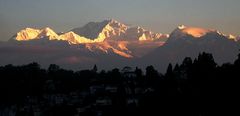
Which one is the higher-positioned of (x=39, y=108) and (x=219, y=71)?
(x=219, y=71)

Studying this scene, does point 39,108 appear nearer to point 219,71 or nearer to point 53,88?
point 53,88

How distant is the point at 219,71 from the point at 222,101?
639cm

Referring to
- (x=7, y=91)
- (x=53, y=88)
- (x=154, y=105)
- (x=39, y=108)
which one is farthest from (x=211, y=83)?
(x=53, y=88)

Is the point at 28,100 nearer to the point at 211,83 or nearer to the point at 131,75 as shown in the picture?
the point at 131,75

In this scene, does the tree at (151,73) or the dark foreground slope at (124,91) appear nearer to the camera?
the dark foreground slope at (124,91)

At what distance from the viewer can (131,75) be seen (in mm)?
158125

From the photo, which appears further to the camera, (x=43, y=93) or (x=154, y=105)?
(x=43, y=93)

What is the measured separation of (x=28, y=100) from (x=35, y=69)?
948 inches

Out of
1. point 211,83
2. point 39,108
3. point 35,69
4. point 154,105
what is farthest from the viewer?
point 35,69

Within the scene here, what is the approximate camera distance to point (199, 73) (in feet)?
220

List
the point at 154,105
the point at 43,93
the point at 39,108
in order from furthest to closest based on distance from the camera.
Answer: the point at 43,93 → the point at 39,108 → the point at 154,105

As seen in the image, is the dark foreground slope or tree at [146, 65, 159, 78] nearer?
the dark foreground slope

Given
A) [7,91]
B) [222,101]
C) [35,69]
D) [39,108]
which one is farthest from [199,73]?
[35,69]

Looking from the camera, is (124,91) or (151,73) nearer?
(124,91)
